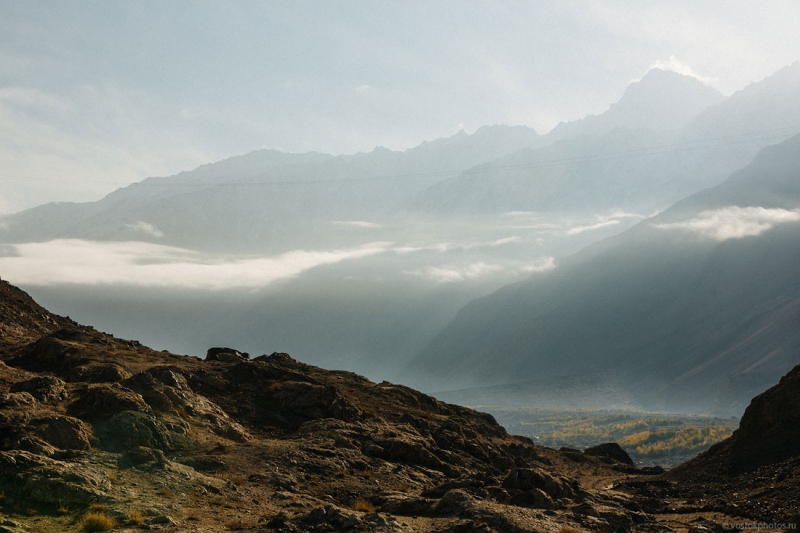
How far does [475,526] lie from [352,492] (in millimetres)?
9244

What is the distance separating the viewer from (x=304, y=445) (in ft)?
116

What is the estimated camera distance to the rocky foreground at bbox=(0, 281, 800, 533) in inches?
877

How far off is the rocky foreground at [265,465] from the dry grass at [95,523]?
79 mm

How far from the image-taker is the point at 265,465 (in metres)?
31.0

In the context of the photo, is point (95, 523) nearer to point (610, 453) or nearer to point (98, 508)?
point (98, 508)

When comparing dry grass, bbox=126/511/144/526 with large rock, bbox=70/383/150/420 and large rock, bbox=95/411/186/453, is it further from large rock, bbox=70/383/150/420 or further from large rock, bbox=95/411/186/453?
large rock, bbox=70/383/150/420

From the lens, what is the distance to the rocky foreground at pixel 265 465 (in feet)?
73.0

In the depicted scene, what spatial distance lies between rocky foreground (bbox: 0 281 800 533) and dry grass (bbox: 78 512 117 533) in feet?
0.26

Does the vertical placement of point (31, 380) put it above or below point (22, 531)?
above

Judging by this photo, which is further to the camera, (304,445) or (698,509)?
(698,509)

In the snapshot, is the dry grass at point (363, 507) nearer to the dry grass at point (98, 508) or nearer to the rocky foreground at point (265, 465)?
the rocky foreground at point (265, 465)

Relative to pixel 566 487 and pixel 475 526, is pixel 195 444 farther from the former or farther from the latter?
pixel 566 487

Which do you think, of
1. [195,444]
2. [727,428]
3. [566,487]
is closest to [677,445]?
[727,428]

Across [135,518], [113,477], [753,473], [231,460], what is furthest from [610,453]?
[135,518]
